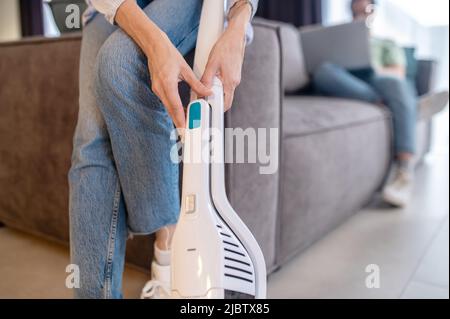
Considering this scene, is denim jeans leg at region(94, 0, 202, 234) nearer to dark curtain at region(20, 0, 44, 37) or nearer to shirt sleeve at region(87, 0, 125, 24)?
shirt sleeve at region(87, 0, 125, 24)

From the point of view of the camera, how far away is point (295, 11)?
2580 millimetres

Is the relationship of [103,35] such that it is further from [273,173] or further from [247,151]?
[273,173]

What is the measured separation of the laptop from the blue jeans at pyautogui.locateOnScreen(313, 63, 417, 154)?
8cm

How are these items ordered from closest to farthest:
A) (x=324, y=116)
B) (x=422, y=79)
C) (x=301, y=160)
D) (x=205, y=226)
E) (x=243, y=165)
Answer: (x=205, y=226)
(x=243, y=165)
(x=301, y=160)
(x=324, y=116)
(x=422, y=79)

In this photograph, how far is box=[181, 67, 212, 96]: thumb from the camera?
367 millimetres

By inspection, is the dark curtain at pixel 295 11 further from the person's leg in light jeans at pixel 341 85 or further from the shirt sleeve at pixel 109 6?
the shirt sleeve at pixel 109 6

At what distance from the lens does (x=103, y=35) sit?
0.49m

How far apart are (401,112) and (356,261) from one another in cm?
64

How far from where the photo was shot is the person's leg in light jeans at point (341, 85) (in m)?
1.33

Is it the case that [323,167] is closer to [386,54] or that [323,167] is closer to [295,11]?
[386,54]

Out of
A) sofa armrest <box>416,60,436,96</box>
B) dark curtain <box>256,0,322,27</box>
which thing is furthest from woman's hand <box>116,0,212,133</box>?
dark curtain <box>256,0,322,27</box>

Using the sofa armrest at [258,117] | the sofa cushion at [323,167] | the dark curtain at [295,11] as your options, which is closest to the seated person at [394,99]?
the sofa cushion at [323,167]

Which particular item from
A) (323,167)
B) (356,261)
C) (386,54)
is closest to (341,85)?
(386,54)

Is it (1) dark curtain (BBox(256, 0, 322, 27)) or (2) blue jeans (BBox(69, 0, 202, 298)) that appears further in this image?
(1) dark curtain (BBox(256, 0, 322, 27))
